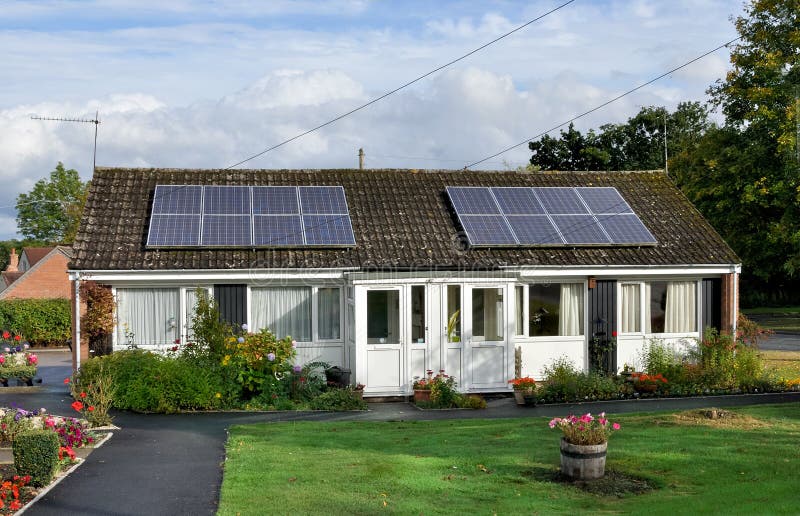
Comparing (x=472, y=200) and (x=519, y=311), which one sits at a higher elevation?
(x=472, y=200)

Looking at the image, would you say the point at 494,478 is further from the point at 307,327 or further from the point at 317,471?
the point at 307,327

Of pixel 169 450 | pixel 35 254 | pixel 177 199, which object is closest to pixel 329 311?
pixel 177 199

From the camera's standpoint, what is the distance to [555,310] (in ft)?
70.4

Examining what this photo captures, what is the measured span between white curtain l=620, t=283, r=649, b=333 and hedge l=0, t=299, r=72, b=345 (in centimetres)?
2501

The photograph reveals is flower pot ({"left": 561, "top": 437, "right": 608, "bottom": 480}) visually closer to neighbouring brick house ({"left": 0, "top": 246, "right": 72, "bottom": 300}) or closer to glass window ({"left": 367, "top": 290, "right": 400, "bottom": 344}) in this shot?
glass window ({"left": 367, "top": 290, "right": 400, "bottom": 344})

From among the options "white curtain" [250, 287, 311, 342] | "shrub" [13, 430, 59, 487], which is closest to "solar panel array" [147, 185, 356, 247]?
"white curtain" [250, 287, 311, 342]

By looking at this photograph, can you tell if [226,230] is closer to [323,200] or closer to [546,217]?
[323,200]

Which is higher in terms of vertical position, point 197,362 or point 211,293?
point 211,293

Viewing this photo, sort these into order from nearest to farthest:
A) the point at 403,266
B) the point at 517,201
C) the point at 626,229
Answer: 1. the point at 403,266
2. the point at 626,229
3. the point at 517,201

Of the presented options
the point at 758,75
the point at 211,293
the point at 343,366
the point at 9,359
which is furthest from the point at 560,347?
the point at 758,75

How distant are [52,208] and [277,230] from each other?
71.7 meters

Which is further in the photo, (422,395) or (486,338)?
(486,338)

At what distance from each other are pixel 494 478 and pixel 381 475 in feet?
5.02

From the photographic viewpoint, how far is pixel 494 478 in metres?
11.3
